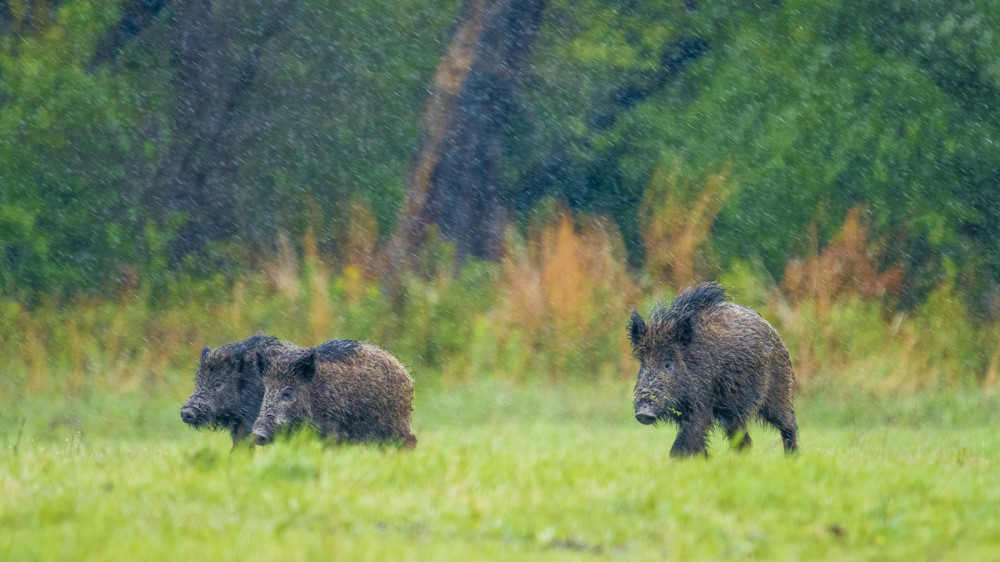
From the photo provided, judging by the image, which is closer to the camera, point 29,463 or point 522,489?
point 522,489

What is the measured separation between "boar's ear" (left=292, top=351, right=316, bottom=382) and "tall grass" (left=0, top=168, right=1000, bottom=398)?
17.1 ft

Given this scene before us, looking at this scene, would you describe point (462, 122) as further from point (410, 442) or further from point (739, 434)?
point (739, 434)

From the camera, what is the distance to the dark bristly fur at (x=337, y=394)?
9.52 metres

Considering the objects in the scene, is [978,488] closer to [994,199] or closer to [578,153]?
[994,199]

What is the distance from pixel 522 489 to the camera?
7.29m

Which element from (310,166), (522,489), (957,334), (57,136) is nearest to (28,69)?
(57,136)

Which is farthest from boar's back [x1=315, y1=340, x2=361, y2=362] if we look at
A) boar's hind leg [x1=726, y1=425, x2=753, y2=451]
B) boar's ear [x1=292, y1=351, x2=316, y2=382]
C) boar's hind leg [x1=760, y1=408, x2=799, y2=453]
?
boar's hind leg [x1=760, y1=408, x2=799, y2=453]

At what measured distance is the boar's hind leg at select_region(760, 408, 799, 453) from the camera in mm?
10117

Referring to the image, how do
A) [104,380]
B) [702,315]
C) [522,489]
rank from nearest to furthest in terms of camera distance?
[522,489]
[702,315]
[104,380]

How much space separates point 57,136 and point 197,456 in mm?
15308

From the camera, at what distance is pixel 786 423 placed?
10172mm

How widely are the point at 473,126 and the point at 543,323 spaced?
6065mm

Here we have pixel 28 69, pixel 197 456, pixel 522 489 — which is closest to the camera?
pixel 522 489

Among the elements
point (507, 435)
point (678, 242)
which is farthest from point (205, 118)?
point (507, 435)
